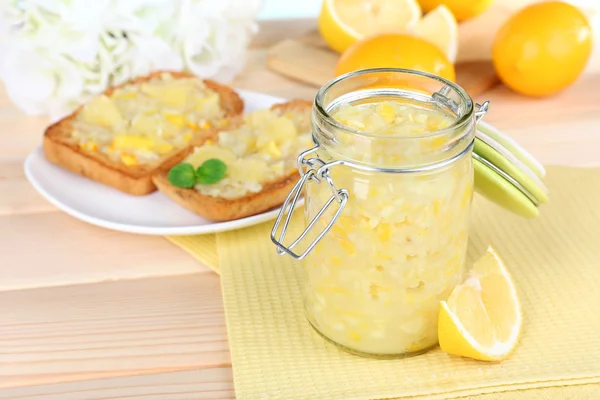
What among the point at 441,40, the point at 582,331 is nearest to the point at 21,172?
the point at 441,40

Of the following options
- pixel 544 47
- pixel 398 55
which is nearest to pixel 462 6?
pixel 544 47

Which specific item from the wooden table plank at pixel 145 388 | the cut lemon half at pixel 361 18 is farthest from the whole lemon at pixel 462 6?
the wooden table plank at pixel 145 388

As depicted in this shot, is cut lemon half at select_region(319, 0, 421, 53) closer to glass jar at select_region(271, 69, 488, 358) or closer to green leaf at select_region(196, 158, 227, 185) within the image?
green leaf at select_region(196, 158, 227, 185)

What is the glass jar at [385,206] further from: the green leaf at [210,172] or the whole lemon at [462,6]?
the whole lemon at [462,6]

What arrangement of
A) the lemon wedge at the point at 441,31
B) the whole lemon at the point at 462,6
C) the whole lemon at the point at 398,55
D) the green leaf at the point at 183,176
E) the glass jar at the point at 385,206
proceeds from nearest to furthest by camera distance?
the glass jar at the point at 385,206, the green leaf at the point at 183,176, the whole lemon at the point at 398,55, the lemon wedge at the point at 441,31, the whole lemon at the point at 462,6

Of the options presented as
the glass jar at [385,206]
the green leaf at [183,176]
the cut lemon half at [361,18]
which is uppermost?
the glass jar at [385,206]

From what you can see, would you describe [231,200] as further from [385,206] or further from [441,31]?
[441,31]

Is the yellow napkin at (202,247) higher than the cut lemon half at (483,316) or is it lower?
lower

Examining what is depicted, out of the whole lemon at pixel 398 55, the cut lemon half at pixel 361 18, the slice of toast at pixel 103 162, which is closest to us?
the slice of toast at pixel 103 162
